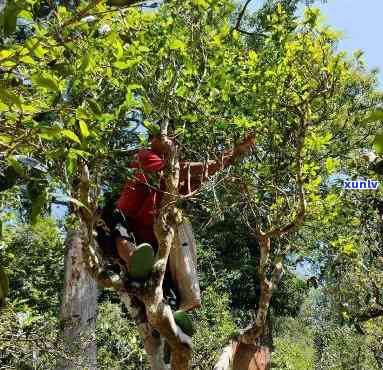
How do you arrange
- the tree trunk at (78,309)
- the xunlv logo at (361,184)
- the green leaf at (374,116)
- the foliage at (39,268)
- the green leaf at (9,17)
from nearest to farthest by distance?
1. the green leaf at (374,116)
2. the green leaf at (9,17)
3. the xunlv logo at (361,184)
4. the tree trunk at (78,309)
5. the foliage at (39,268)

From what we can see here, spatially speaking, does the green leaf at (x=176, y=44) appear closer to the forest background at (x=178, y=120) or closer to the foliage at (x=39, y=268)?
the forest background at (x=178, y=120)

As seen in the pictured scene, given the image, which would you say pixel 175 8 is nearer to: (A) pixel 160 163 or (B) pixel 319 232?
(A) pixel 160 163

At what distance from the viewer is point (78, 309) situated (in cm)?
653

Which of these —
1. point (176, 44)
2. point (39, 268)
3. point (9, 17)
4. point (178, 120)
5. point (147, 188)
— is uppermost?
point (39, 268)

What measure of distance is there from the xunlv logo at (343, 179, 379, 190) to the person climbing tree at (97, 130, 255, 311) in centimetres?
148

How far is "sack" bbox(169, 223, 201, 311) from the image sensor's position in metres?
3.84

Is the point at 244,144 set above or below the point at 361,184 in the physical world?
below

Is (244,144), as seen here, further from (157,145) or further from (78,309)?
(78,309)

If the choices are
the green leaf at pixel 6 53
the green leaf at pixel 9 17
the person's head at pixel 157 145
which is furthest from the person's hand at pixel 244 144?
the green leaf at pixel 9 17

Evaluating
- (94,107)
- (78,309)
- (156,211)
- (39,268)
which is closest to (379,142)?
(94,107)

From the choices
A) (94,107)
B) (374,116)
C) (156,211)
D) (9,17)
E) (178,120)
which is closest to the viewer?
(374,116)

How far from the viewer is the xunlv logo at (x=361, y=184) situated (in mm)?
4996

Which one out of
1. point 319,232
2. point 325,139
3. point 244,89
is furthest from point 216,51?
Result: point 319,232

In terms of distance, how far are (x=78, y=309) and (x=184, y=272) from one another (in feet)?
9.95
